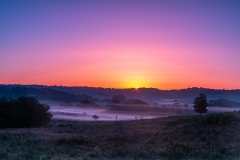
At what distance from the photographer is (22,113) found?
200ft

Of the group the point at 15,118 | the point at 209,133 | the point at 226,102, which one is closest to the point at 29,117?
the point at 15,118

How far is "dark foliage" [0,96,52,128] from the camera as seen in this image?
58094 millimetres

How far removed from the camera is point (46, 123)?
6469cm

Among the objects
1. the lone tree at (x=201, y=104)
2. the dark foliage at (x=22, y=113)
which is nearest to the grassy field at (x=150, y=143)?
the dark foliage at (x=22, y=113)

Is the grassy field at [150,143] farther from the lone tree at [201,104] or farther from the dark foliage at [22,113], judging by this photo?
the lone tree at [201,104]

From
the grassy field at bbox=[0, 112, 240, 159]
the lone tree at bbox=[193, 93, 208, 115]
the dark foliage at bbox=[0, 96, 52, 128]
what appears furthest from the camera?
the lone tree at bbox=[193, 93, 208, 115]

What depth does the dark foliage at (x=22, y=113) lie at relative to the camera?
58.1 metres

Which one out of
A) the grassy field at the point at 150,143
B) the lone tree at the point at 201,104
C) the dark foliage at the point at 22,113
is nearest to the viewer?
the grassy field at the point at 150,143

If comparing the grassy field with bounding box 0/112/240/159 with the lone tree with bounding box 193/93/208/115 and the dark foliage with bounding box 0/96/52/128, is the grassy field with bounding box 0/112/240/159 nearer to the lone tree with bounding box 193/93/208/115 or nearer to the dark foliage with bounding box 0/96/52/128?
the dark foliage with bounding box 0/96/52/128

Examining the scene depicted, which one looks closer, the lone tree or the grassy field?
the grassy field

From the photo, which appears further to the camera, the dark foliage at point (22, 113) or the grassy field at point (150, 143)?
the dark foliage at point (22, 113)

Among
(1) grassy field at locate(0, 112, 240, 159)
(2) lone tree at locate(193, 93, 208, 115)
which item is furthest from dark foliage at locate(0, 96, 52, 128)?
(2) lone tree at locate(193, 93, 208, 115)

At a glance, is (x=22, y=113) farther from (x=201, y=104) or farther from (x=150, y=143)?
(x=150, y=143)

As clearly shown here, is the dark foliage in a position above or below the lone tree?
below
